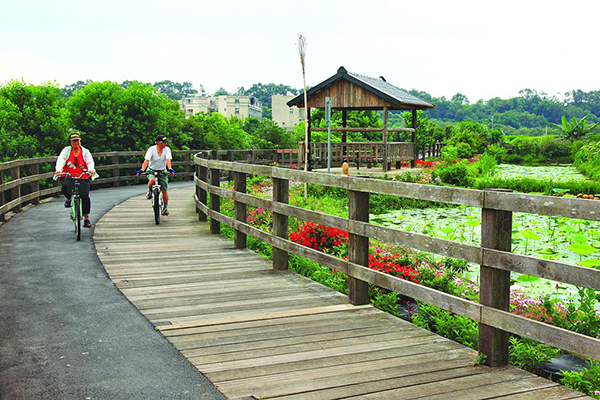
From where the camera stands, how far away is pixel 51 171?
2008 centimetres

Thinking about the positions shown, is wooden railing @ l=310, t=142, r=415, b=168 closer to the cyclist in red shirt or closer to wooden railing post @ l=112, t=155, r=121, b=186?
wooden railing post @ l=112, t=155, r=121, b=186

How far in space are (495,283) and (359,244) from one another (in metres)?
1.70

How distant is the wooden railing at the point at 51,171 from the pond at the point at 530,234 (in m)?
6.65

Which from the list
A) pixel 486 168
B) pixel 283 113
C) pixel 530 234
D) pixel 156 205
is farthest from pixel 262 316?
pixel 283 113

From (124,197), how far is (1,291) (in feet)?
37.8

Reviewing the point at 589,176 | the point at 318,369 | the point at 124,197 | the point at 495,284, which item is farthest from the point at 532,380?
the point at 589,176

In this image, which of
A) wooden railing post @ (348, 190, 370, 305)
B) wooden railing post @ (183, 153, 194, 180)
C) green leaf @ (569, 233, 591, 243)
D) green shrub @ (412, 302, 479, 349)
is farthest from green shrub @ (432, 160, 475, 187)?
wooden railing post @ (348, 190, 370, 305)

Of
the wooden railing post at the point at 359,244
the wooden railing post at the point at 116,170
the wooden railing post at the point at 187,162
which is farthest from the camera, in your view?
the wooden railing post at the point at 187,162

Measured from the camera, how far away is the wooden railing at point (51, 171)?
14.0m

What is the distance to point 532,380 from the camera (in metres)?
4.23

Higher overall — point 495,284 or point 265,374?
point 495,284

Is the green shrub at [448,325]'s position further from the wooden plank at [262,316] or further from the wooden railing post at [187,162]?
the wooden railing post at [187,162]

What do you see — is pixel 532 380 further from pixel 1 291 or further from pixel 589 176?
pixel 589 176

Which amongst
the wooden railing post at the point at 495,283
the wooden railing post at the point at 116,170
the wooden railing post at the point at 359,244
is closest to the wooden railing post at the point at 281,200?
the wooden railing post at the point at 359,244
